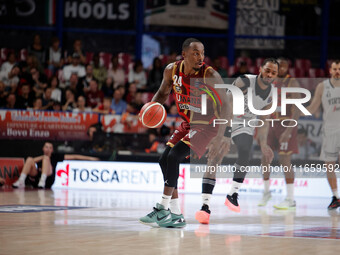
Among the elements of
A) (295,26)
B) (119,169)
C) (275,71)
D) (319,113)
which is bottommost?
(119,169)

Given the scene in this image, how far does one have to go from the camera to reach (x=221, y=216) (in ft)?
28.1

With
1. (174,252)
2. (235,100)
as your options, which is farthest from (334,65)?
(174,252)

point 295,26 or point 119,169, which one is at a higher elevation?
point 295,26

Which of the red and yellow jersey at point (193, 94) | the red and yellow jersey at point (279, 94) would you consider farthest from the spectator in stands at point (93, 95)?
the red and yellow jersey at point (193, 94)

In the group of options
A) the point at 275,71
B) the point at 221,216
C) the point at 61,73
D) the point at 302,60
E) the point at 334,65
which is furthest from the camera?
the point at 302,60

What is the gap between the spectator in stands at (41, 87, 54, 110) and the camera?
1449 centimetres

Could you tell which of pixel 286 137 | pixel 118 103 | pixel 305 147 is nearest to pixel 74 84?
pixel 118 103

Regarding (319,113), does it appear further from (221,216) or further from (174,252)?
(174,252)

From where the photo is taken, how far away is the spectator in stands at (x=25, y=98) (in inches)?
574

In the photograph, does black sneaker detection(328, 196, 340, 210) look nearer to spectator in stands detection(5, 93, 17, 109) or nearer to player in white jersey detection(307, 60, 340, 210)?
player in white jersey detection(307, 60, 340, 210)

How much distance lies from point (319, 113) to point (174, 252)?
10188 mm

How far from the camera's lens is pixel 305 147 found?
13.5 meters

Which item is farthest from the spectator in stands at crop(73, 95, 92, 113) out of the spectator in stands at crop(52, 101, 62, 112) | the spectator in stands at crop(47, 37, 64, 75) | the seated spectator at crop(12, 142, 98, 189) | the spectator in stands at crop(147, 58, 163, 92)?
the spectator in stands at crop(47, 37, 64, 75)

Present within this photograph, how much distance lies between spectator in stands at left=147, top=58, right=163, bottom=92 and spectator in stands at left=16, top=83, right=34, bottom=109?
10.1 feet
